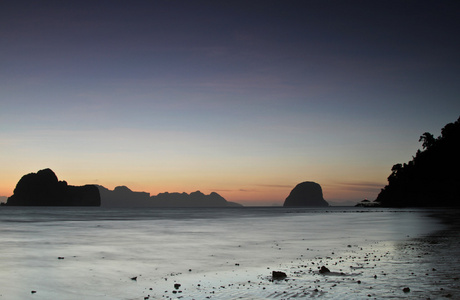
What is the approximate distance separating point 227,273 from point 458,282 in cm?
793

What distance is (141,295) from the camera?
38.4 feet

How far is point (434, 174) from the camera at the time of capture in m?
148

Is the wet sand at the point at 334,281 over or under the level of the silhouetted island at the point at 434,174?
under

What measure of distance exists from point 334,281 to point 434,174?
509 feet

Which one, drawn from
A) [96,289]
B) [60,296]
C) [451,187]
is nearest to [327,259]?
[96,289]

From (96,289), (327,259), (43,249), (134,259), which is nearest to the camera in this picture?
(96,289)

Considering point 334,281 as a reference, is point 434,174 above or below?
above

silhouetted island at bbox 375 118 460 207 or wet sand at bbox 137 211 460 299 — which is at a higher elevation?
silhouetted island at bbox 375 118 460 207

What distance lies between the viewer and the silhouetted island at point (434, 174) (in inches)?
5433

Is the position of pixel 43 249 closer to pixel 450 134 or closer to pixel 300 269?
pixel 300 269

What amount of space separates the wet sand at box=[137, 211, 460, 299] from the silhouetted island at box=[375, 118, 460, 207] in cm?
13899

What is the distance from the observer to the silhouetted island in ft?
453

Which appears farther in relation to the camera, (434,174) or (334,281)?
(434,174)

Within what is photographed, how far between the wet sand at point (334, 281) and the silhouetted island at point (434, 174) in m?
139
